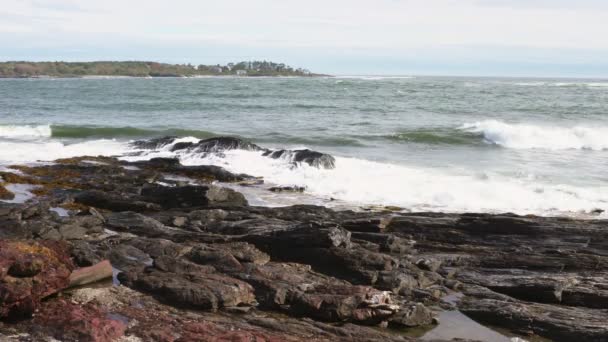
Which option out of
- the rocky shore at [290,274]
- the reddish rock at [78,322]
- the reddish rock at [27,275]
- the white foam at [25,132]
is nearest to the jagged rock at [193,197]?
the rocky shore at [290,274]

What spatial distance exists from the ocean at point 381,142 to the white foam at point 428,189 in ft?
0.14

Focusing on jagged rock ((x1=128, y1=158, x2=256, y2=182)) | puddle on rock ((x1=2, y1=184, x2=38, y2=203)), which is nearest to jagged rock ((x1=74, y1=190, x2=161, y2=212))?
puddle on rock ((x1=2, y1=184, x2=38, y2=203))

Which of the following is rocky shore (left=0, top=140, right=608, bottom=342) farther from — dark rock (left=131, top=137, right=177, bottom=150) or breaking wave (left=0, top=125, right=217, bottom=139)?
breaking wave (left=0, top=125, right=217, bottom=139)

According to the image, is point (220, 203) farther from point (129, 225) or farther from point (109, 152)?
point (109, 152)

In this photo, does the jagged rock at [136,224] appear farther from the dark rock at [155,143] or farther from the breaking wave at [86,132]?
the breaking wave at [86,132]

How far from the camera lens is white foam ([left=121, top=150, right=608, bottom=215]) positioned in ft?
59.5

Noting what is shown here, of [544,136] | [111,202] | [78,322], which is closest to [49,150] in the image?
[111,202]

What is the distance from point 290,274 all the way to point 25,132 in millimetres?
32701

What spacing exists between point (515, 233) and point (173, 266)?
7143mm

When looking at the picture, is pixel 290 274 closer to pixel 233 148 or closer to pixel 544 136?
pixel 233 148

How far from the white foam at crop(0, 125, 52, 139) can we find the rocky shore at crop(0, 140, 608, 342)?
77.2 ft

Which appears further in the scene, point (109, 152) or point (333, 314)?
point (109, 152)

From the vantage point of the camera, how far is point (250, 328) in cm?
830

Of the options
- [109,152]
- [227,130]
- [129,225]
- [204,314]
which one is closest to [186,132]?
[227,130]
